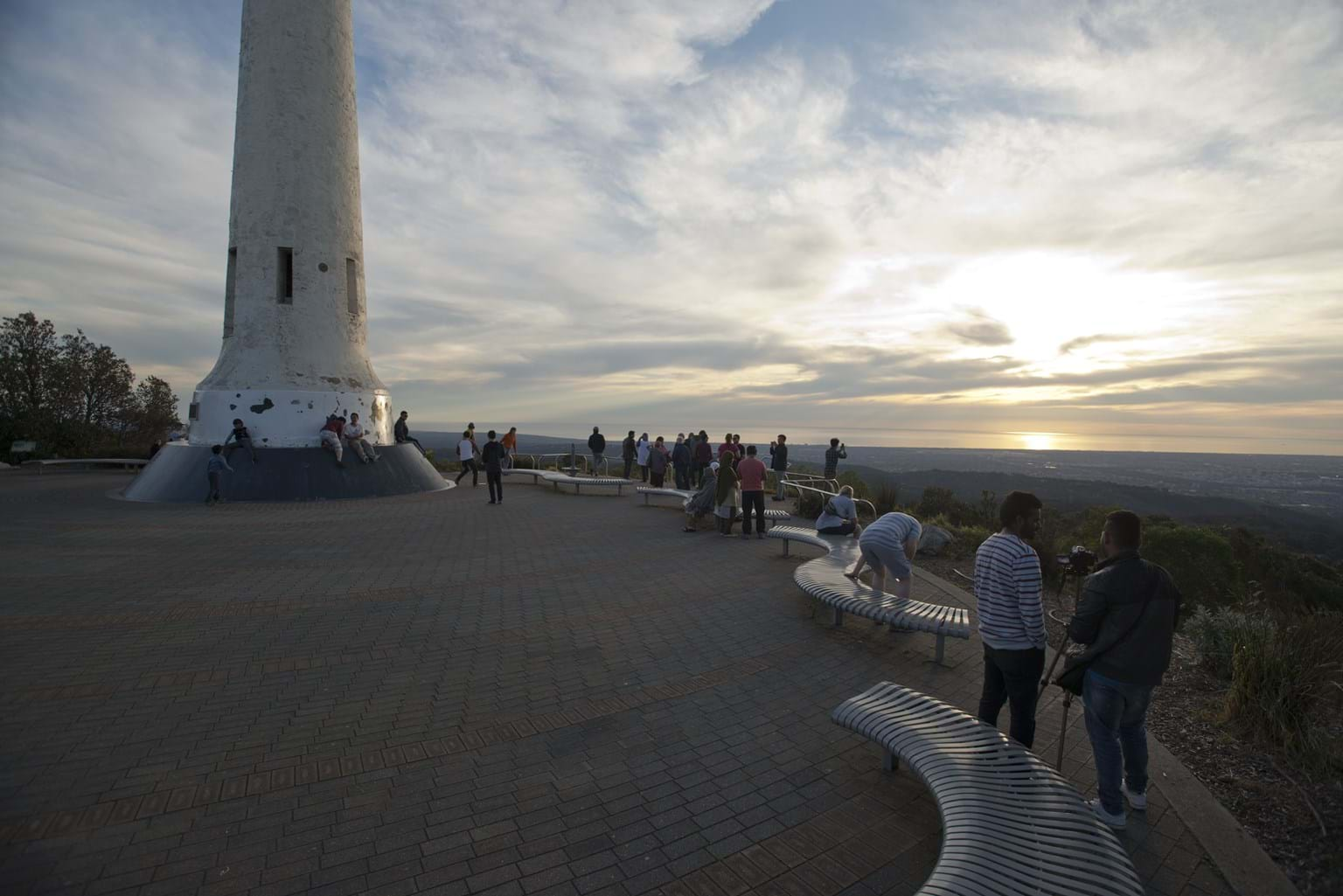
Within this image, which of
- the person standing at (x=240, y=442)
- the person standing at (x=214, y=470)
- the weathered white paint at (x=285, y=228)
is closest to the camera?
the person standing at (x=214, y=470)

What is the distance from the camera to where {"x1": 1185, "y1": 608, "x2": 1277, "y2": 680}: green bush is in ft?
16.2

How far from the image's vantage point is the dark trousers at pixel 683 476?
1816 centimetres

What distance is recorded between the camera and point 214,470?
1359 cm

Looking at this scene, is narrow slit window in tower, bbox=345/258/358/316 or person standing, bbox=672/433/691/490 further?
person standing, bbox=672/433/691/490

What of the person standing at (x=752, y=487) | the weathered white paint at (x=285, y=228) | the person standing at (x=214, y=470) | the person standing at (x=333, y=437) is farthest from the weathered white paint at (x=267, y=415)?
the person standing at (x=752, y=487)

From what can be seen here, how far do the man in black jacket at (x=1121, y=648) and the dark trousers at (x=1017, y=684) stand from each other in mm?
297

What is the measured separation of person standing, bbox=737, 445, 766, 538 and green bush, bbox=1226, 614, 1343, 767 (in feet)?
21.6

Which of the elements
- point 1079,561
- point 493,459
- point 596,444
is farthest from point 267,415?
point 1079,561

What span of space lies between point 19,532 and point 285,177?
9.15 meters

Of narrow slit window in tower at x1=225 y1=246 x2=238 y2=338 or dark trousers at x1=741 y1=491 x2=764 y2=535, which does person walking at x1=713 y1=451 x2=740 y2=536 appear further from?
narrow slit window in tower at x1=225 y1=246 x2=238 y2=338

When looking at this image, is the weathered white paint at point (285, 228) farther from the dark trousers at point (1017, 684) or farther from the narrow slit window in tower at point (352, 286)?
the dark trousers at point (1017, 684)

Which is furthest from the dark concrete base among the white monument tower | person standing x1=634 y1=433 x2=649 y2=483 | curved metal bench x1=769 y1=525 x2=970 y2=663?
curved metal bench x1=769 y1=525 x2=970 y2=663

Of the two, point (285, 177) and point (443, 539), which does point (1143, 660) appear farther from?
point (285, 177)

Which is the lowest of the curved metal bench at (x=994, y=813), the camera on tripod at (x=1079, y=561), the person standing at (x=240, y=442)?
the curved metal bench at (x=994, y=813)
